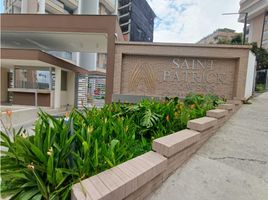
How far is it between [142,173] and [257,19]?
59317mm

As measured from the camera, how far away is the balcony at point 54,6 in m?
25.5

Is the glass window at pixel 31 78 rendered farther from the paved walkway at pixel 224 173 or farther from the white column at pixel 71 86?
the paved walkway at pixel 224 173

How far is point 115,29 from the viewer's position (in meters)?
11.4

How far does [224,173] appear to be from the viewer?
10.6 ft

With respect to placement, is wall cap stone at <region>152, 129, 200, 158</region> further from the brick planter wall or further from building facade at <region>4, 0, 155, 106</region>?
building facade at <region>4, 0, 155, 106</region>

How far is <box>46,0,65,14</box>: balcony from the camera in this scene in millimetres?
25538

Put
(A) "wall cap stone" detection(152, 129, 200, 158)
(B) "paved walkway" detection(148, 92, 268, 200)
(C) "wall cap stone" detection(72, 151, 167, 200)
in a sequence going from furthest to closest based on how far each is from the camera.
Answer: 1. (A) "wall cap stone" detection(152, 129, 200, 158)
2. (B) "paved walkway" detection(148, 92, 268, 200)
3. (C) "wall cap stone" detection(72, 151, 167, 200)

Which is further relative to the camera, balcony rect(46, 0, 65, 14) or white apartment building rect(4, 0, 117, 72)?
balcony rect(46, 0, 65, 14)

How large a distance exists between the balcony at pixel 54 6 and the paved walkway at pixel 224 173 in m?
27.7

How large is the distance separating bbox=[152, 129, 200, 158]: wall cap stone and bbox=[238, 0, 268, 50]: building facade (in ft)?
159

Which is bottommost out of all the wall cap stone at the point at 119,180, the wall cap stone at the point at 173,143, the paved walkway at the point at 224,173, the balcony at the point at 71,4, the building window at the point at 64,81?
the paved walkway at the point at 224,173

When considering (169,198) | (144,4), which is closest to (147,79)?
(169,198)

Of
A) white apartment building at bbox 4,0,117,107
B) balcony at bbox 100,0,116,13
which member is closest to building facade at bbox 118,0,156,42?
balcony at bbox 100,0,116,13

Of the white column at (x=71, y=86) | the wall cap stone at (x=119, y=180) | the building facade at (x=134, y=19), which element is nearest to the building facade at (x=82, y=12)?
the building facade at (x=134, y=19)
